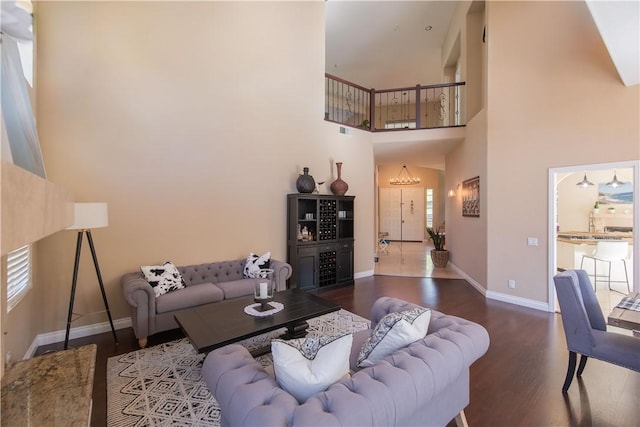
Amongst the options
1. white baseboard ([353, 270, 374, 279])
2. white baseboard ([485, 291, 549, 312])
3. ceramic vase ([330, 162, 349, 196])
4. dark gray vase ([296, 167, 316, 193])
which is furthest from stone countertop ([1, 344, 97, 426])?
white baseboard ([485, 291, 549, 312])

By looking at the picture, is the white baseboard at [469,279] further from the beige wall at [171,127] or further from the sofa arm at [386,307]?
the beige wall at [171,127]

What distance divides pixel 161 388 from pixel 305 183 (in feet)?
11.8

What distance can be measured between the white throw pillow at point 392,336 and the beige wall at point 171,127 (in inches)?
121

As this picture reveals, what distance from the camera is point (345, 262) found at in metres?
5.86

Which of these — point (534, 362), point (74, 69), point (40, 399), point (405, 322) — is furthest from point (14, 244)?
point (74, 69)

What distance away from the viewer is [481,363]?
2.88m

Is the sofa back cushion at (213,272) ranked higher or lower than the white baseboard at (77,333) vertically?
higher

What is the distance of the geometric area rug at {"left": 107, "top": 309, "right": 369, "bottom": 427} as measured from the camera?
2156mm

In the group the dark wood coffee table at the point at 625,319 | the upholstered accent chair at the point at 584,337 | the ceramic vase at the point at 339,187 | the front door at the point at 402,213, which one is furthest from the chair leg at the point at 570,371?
the front door at the point at 402,213

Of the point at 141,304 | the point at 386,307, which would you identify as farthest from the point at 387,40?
the point at 141,304

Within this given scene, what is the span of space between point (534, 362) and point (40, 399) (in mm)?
3872

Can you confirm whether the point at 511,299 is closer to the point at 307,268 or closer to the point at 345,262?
the point at 345,262

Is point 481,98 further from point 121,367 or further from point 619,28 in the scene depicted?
point 121,367

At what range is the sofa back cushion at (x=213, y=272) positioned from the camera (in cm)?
412
